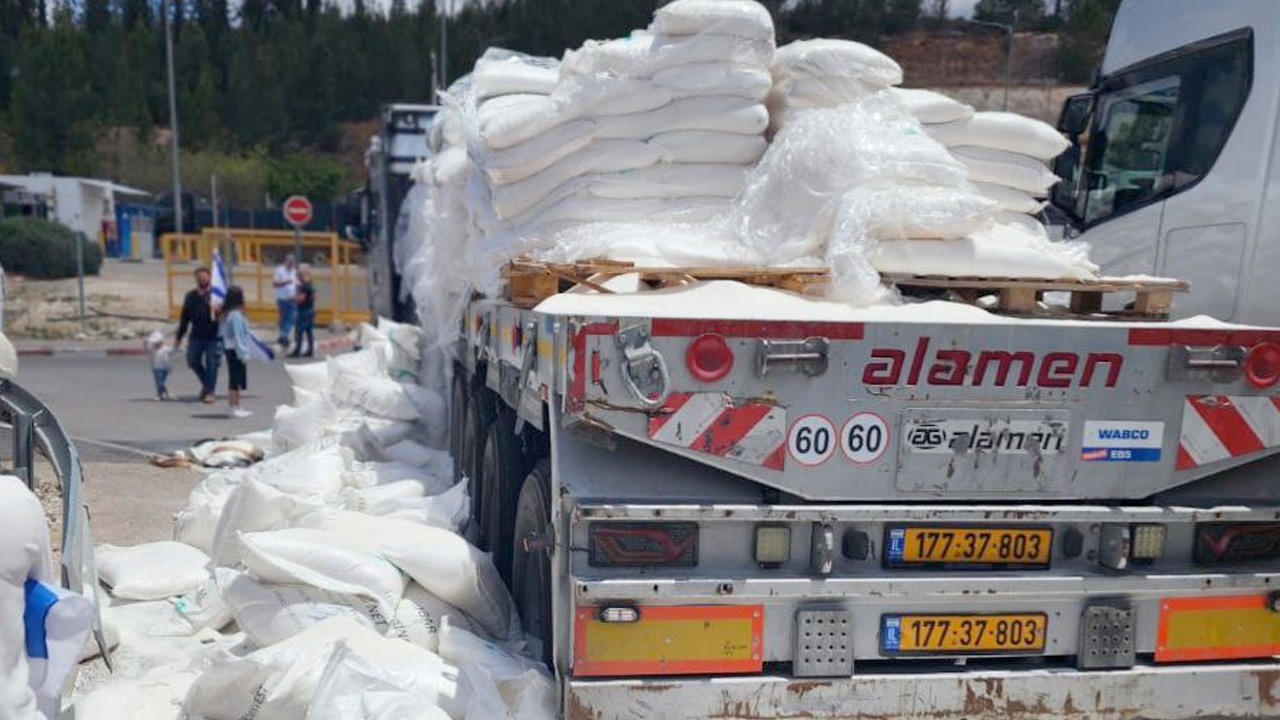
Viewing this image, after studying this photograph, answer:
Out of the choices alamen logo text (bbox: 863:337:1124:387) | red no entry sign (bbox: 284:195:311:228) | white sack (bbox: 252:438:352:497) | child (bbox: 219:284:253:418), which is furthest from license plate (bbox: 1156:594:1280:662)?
red no entry sign (bbox: 284:195:311:228)

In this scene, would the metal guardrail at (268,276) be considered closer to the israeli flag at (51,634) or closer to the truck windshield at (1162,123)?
the truck windshield at (1162,123)

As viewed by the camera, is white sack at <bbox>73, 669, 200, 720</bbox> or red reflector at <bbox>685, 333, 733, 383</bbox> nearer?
red reflector at <bbox>685, 333, 733, 383</bbox>

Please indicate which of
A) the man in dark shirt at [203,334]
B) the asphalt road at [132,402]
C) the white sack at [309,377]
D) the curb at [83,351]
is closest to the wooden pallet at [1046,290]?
the white sack at [309,377]

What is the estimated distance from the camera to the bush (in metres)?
28.0

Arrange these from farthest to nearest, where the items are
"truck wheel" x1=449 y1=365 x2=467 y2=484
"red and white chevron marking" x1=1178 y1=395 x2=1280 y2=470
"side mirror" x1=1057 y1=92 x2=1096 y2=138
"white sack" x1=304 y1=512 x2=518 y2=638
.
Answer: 1. "truck wheel" x1=449 y1=365 x2=467 y2=484
2. "side mirror" x1=1057 y1=92 x2=1096 y2=138
3. "white sack" x1=304 y1=512 x2=518 y2=638
4. "red and white chevron marking" x1=1178 y1=395 x2=1280 y2=470

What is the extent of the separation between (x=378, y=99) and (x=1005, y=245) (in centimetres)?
8636

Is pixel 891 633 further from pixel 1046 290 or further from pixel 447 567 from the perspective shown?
pixel 447 567

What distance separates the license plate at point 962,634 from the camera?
328 centimetres

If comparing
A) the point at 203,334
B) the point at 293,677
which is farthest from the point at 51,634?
the point at 203,334

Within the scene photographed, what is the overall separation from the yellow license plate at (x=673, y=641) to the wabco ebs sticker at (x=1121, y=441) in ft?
3.54

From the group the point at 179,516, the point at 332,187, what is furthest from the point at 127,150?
the point at 179,516

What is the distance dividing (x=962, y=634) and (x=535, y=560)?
1470 mm

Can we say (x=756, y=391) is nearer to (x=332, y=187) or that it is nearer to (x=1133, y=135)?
(x=1133, y=135)

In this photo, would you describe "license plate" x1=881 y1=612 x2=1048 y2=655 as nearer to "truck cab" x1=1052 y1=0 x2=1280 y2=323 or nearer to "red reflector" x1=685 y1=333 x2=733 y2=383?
"red reflector" x1=685 y1=333 x2=733 y2=383
